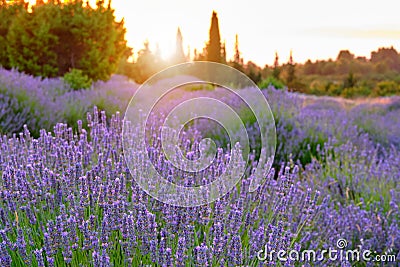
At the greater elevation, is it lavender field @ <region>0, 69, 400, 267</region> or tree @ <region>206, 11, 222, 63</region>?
tree @ <region>206, 11, 222, 63</region>

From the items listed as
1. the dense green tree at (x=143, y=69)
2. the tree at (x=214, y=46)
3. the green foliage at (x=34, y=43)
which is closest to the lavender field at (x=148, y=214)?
the green foliage at (x=34, y=43)

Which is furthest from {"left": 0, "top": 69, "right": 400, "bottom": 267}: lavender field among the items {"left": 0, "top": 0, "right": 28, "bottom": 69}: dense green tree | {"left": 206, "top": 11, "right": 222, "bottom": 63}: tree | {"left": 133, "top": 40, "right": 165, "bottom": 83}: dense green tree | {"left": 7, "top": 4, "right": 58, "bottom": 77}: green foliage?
{"left": 206, "top": 11, "right": 222, "bottom": 63}: tree

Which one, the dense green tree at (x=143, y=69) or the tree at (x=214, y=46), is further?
the tree at (x=214, y=46)

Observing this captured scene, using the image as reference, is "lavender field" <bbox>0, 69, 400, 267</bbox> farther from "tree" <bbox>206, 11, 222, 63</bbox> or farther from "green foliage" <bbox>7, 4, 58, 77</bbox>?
"tree" <bbox>206, 11, 222, 63</bbox>

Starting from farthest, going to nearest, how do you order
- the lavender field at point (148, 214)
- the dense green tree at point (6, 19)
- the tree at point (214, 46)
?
the tree at point (214, 46), the dense green tree at point (6, 19), the lavender field at point (148, 214)

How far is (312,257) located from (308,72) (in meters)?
40.4

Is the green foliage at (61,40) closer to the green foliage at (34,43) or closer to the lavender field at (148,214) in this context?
the green foliage at (34,43)

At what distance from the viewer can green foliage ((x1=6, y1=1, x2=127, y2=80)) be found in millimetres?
10406

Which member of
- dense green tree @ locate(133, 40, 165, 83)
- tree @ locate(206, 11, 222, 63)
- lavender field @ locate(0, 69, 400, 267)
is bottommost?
lavender field @ locate(0, 69, 400, 267)

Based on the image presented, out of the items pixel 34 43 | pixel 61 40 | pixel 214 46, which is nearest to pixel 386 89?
pixel 214 46

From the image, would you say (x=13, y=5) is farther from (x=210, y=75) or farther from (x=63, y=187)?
(x=210, y=75)

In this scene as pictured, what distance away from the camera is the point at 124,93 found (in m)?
7.77

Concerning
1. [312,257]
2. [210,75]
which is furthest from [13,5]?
[210,75]

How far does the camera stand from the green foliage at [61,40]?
1041 centimetres
